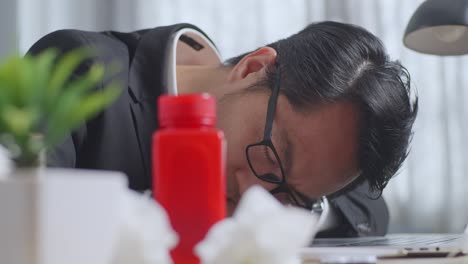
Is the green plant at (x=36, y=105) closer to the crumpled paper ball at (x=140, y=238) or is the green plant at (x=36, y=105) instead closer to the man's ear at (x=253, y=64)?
the crumpled paper ball at (x=140, y=238)

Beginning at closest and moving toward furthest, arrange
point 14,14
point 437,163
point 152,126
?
point 152,126, point 437,163, point 14,14

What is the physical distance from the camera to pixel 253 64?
3.79 ft

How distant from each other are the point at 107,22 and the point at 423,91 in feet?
4.11

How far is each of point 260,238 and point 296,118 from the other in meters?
0.70

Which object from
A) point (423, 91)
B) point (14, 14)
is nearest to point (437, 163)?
point (423, 91)

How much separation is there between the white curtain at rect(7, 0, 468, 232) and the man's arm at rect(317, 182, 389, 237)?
26.8 inches

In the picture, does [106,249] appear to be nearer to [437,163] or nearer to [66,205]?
[66,205]

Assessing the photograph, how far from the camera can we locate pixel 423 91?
7.27 feet

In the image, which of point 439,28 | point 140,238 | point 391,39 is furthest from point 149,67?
point 391,39

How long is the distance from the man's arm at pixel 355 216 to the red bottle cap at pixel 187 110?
0.91m

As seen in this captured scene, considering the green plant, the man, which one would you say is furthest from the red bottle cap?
the man

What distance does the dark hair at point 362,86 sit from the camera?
102 cm

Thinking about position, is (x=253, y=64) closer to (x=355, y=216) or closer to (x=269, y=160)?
(x=269, y=160)

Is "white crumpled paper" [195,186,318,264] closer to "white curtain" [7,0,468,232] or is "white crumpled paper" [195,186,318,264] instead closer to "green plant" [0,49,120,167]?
"green plant" [0,49,120,167]
